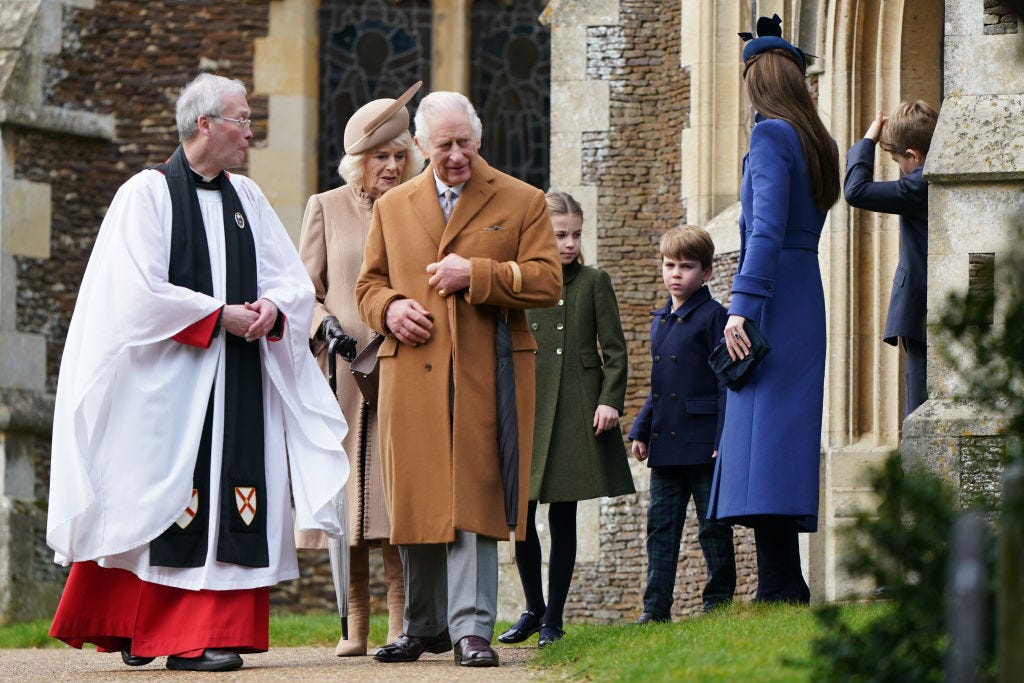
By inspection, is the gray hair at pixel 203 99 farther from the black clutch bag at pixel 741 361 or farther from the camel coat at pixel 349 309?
the black clutch bag at pixel 741 361

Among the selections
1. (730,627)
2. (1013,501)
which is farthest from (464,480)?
(1013,501)

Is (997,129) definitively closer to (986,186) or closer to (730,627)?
(986,186)

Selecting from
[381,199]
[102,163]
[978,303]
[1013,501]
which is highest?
[102,163]

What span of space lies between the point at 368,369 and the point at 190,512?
865mm

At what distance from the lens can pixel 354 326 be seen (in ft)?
26.6

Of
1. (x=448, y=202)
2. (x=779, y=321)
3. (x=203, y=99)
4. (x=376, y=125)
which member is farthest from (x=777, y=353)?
(x=203, y=99)

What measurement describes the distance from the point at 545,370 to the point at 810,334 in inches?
55.3

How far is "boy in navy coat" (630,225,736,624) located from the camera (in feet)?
26.0

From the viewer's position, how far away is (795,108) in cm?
721

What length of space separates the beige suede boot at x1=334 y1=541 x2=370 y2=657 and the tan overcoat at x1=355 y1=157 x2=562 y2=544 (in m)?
1.08

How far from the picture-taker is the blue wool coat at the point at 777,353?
23.1ft

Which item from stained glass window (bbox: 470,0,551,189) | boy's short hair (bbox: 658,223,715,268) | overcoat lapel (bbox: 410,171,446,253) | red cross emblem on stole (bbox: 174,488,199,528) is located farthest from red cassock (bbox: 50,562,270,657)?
stained glass window (bbox: 470,0,551,189)

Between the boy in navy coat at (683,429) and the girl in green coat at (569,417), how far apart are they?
17cm

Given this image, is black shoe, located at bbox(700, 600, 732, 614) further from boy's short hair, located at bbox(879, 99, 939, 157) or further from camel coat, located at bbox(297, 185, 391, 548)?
boy's short hair, located at bbox(879, 99, 939, 157)
